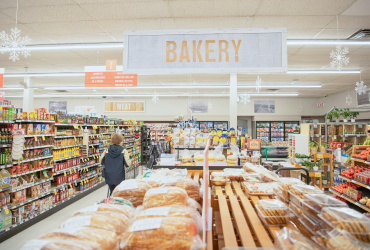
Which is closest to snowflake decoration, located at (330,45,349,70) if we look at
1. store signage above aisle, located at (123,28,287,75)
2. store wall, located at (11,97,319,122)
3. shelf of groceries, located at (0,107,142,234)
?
store signage above aisle, located at (123,28,287,75)

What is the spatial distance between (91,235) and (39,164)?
15.8 feet

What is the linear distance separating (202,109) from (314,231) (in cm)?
1366

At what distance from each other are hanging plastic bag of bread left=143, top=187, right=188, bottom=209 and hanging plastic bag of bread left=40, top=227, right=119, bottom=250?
0.29 metres

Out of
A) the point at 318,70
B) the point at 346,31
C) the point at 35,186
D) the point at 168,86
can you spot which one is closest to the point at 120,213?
the point at 35,186

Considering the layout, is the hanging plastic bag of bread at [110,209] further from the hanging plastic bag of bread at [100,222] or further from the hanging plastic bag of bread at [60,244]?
the hanging plastic bag of bread at [60,244]

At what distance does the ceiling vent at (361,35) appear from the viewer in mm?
4934

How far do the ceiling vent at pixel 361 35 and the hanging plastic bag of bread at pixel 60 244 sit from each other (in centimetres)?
657

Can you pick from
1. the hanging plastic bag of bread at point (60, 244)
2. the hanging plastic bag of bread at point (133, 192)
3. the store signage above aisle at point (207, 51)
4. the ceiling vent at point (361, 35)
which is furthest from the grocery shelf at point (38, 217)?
the ceiling vent at point (361, 35)

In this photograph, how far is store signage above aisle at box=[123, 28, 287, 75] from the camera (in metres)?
2.46

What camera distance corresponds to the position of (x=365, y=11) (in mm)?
4082

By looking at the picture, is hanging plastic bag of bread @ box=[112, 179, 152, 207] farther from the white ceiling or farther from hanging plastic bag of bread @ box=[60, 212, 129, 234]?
the white ceiling

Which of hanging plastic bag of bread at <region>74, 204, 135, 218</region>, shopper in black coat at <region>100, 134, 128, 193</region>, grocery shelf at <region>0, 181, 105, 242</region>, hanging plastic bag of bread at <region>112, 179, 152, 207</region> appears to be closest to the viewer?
hanging plastic bag of bread at <region>74, 204, 135, 218</region>

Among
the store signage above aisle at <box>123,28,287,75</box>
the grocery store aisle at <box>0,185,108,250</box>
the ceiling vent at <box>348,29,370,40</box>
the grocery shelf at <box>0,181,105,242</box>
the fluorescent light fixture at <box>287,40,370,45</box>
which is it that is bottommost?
the grocery store aisle at <box>0,185,108,250</box>

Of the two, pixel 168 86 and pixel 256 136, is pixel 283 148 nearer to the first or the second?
pixel 256 136
